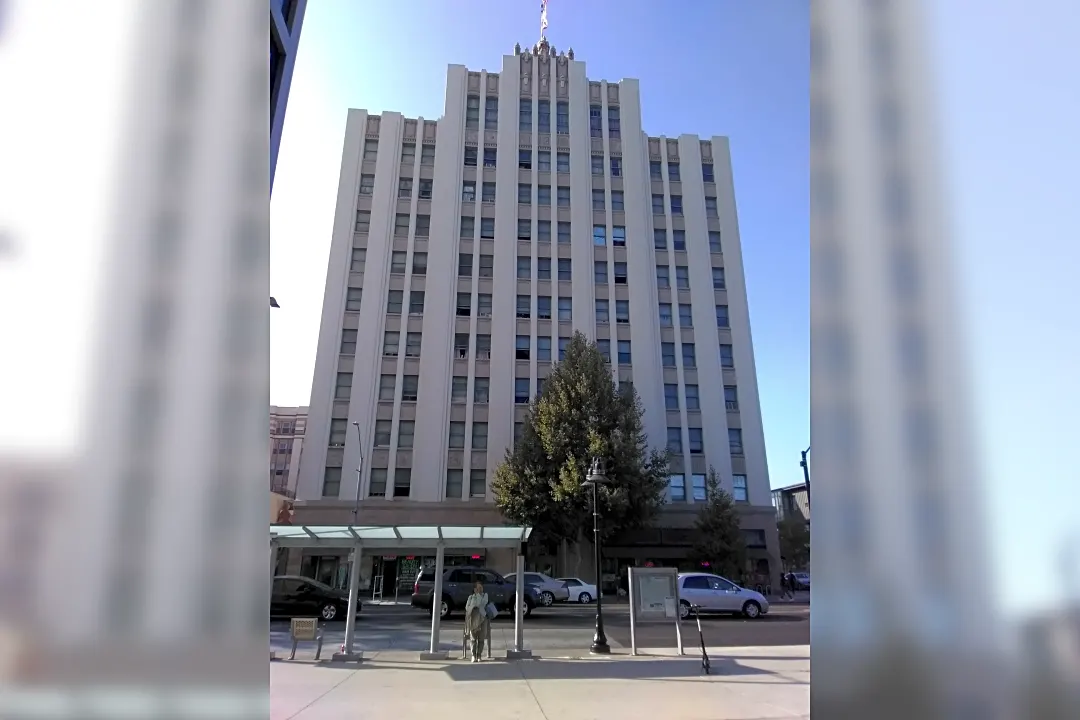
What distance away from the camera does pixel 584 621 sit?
20.8m

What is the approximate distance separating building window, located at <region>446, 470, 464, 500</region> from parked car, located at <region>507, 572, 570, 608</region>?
9.77 meters

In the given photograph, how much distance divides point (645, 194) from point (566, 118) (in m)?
8.38

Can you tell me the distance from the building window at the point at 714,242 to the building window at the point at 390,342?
73.2ft

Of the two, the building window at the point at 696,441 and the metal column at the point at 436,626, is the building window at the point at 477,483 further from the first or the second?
the metal column at the point at 436,626

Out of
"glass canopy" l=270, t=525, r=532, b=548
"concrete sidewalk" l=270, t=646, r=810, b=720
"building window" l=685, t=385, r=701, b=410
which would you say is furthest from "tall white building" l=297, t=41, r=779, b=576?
"concrete sidewalk" l=270, t=646, r=810, b=720

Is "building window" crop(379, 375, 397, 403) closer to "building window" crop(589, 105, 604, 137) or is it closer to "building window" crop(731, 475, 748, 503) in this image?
"building window" crop(731, 475, 748, 503)

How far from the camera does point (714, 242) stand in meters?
43.7

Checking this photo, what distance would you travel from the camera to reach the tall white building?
118 feet

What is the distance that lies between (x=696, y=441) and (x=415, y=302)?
65.4ft

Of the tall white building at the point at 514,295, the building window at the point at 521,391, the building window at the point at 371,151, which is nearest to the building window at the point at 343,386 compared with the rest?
the tall white building at the point at 514,295
